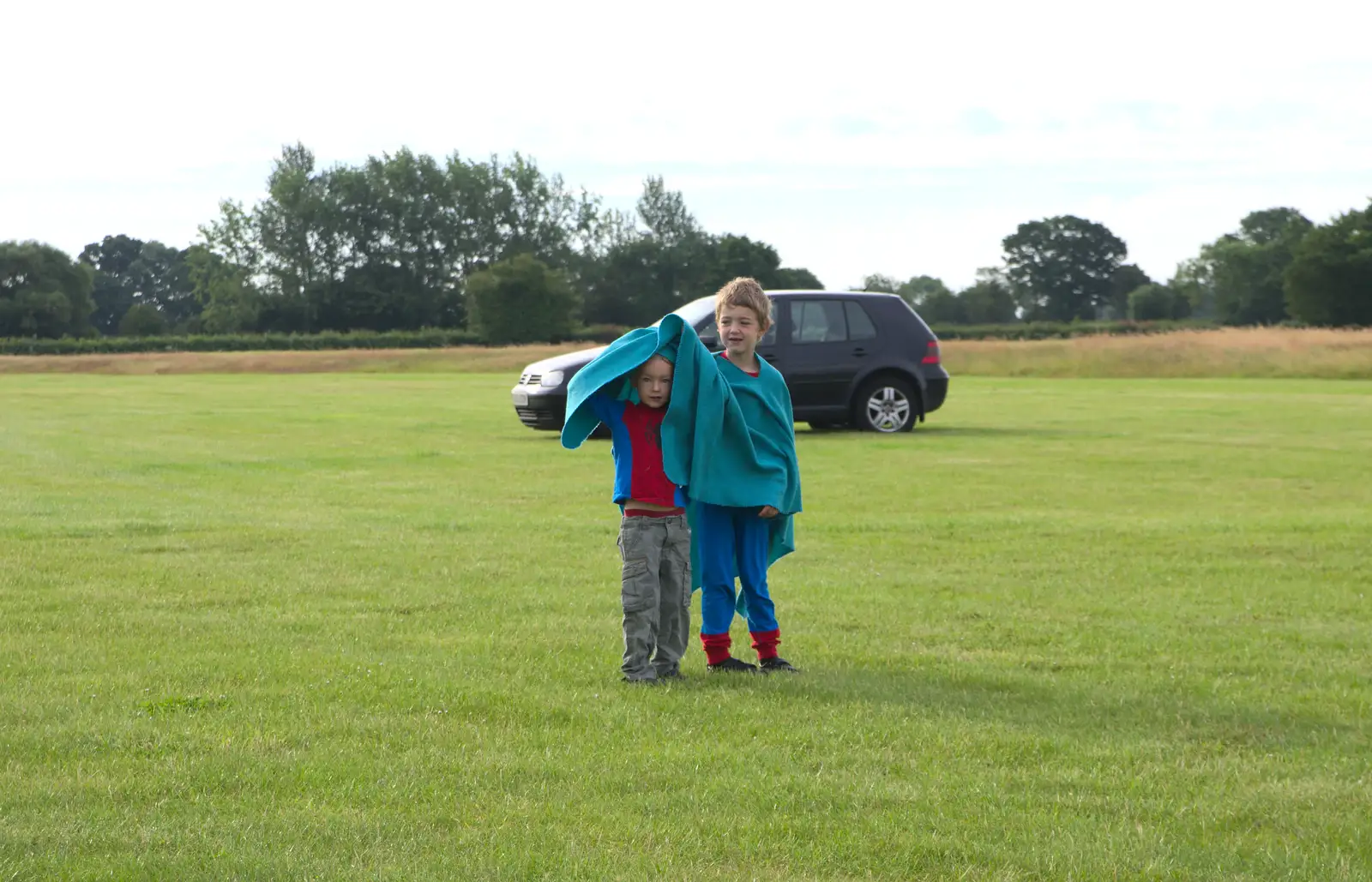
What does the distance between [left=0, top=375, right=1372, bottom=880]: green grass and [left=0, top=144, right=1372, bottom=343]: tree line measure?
299 feet

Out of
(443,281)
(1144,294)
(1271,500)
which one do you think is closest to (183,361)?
(1271,500)

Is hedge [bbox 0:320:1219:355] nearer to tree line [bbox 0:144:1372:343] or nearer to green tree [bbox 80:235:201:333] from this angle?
tree line [bbox 0:144:1372:343]

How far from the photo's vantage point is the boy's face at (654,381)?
5965 mm

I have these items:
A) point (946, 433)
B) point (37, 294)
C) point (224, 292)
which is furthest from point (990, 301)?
point (946, 433)

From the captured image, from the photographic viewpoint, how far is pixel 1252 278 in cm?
12525

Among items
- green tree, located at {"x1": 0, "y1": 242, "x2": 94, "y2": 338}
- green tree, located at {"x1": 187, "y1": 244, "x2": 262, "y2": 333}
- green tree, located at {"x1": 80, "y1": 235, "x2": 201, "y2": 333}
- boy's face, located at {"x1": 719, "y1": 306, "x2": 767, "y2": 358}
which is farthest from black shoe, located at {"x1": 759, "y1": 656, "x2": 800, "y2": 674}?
green tree, located at {"x1": 80, "y1": 235, "x2": 201, "y2": 333}

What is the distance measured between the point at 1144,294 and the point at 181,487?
13177cm

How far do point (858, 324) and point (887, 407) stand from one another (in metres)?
1.16

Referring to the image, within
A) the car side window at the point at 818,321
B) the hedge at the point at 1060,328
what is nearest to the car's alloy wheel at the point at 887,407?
the car side window at the point at 818,321

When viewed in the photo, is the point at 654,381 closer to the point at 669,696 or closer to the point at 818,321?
the point at 669,696

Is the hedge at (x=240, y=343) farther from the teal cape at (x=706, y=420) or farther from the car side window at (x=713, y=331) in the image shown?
the teal cape at (x=706, y=420)

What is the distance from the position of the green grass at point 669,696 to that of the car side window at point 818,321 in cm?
642

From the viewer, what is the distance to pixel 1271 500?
12797 millimetres

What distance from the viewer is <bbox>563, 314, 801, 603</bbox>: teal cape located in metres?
5.97
